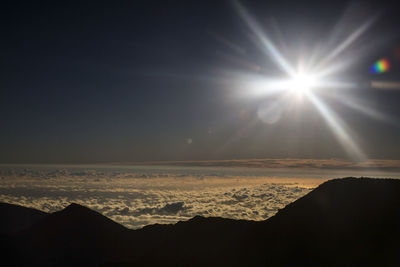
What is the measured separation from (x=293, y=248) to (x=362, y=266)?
12.5 metres

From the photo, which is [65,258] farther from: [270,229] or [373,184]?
[373,184]

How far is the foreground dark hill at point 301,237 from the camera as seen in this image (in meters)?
52.0

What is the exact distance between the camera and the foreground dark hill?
52.0m

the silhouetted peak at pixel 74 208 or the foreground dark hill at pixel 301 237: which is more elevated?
the foreground dark hill at pixel 301 237

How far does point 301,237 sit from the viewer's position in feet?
196

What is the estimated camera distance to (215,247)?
7200 cm

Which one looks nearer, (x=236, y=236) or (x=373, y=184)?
(x=373, y=184)

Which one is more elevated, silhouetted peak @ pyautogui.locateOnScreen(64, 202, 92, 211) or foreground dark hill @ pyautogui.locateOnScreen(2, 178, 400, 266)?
foreground dark hill @ pyautogui.locateOnScreen(2, 178, 400, 266)

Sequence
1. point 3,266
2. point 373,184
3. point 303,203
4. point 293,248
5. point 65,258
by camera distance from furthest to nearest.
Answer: point 65,258 → point 3,266 → point 303,203 → point 373,184 → point 293,248

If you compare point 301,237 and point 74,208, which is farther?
point 74,208

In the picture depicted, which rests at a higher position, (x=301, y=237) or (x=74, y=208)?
(x=301, y=237)

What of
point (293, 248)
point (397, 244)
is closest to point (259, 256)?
point (293, 248)

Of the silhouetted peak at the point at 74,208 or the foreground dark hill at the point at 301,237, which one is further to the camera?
the silhouetted peak at the point at 74,208

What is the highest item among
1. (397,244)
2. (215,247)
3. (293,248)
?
(397,244)
